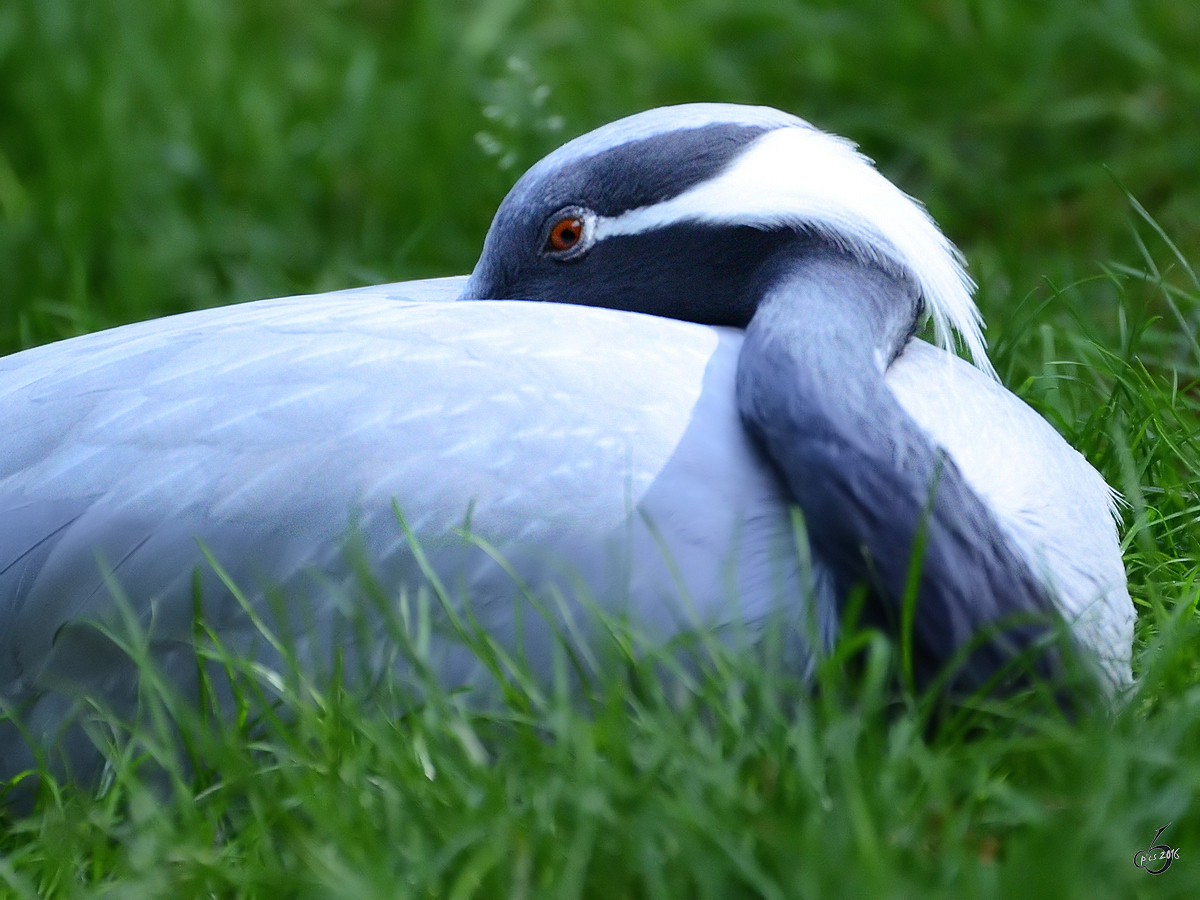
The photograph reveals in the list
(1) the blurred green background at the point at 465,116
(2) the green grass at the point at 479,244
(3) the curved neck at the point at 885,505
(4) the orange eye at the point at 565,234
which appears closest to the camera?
(2) the green grass at the point at 479,244

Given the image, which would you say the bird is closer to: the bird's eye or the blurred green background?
the bird's eye

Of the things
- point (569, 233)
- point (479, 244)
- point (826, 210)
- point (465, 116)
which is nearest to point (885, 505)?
point (826, 210)

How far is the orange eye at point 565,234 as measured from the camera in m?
2.61

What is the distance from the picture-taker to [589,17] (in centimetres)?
516

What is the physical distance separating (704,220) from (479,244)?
207 cm

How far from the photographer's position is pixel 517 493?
2107mm

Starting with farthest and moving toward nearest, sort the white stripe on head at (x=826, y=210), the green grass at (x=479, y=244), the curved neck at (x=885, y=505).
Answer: the white stripe on head at (x=826, y=210) < the curved neck at (x=885, y=505) < the green grass at (x=479, y=244)

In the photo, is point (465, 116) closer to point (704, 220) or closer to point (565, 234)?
point (565, 234)

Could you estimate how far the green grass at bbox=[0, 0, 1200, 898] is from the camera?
1.72 m

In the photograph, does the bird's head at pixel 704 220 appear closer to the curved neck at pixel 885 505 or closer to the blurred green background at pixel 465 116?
the curved neck at pixel 885 505

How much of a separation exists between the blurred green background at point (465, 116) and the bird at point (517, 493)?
2.04m

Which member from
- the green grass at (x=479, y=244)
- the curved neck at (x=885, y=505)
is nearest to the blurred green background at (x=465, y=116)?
the green grass at (x=479, y=244)

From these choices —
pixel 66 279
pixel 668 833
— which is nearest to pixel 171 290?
pixel 66 279

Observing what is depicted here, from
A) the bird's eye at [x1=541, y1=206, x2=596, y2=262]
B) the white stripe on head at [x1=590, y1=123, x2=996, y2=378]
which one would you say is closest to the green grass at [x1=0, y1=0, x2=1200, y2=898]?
the white stripe on head at [x1=590, y1=123, x2=996, y2=378]
